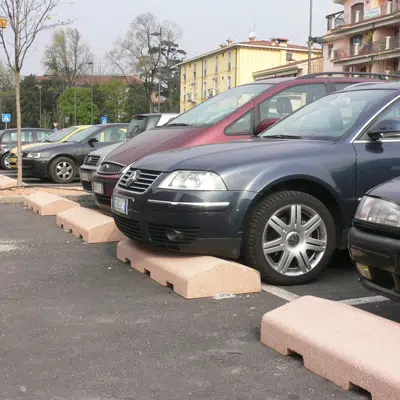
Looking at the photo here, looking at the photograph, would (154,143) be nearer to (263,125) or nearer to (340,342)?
(263,125)

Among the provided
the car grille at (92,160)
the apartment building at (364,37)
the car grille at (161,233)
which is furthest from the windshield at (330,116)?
the apartment building at (364,37)

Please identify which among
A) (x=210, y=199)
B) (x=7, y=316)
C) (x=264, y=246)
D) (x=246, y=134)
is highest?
(x=246, y=134)

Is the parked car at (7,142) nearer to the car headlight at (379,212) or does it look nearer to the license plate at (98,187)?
the license plate at (98,187)

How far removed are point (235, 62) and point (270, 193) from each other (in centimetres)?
7520

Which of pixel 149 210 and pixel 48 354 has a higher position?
pixel 149 210

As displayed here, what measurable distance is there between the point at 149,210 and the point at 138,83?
8399cm

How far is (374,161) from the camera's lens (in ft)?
17.0

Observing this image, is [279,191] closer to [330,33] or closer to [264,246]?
[264,246]

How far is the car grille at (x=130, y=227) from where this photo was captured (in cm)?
519

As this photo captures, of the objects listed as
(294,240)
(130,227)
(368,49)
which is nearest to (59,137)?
(130,227)

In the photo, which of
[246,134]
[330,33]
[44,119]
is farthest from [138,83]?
[246,134]

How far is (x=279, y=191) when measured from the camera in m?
4.98

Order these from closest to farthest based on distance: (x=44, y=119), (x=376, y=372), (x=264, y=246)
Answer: (x=376, y=372)
(x=264, y=246)
(x=44, y=119)

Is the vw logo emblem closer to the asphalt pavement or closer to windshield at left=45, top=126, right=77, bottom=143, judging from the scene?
the asphalt pavement
